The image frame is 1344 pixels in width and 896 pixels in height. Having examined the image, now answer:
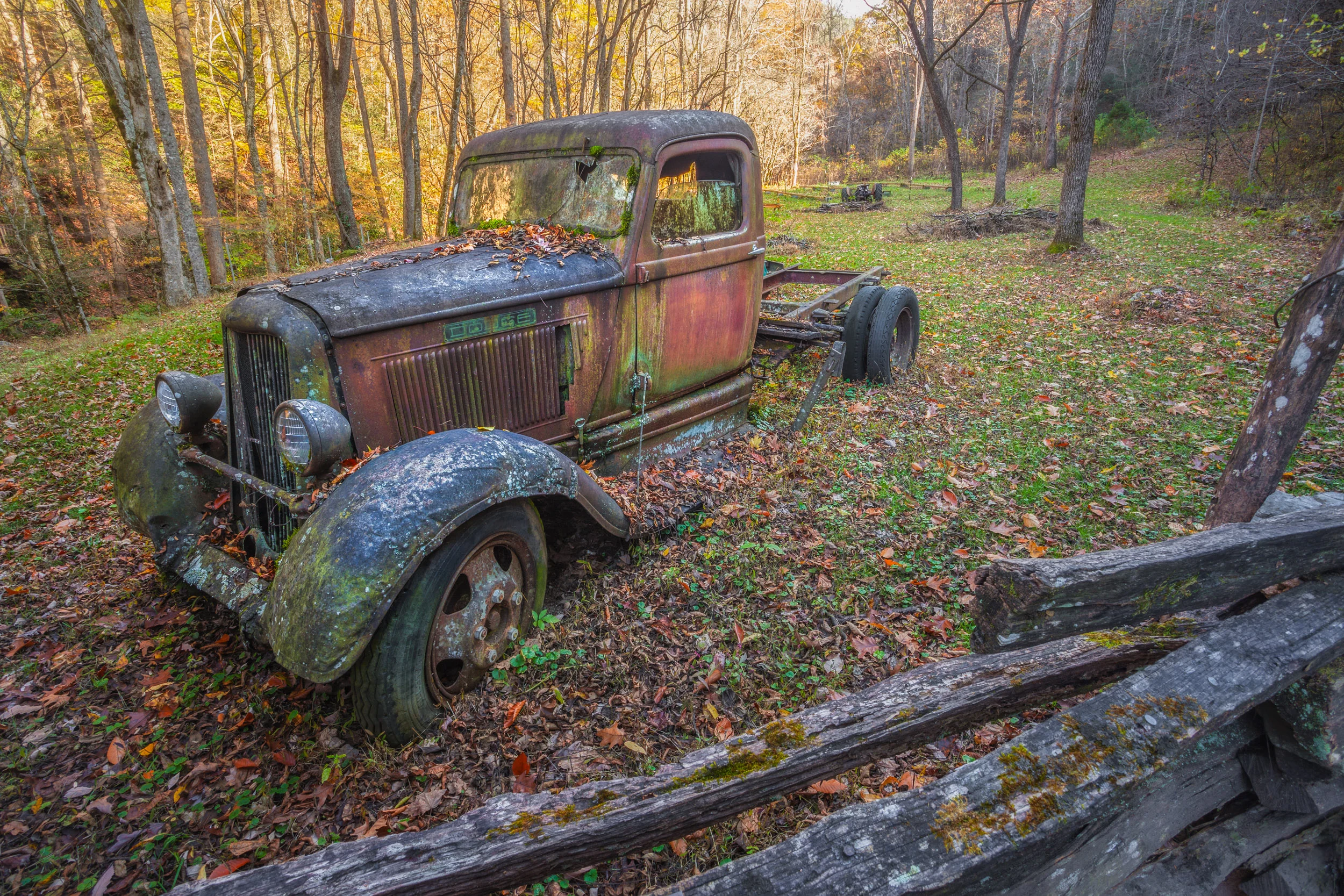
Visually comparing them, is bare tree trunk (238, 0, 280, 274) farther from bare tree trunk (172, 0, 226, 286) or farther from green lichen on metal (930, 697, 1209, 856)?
green lichen on metal (930, 697, 1209, 856)

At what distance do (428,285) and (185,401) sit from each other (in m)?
1.38

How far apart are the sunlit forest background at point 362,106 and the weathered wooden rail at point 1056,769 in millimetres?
11877

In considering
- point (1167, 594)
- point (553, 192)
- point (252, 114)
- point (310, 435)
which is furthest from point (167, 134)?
point (1167, 594)

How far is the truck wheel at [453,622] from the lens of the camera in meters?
2.33

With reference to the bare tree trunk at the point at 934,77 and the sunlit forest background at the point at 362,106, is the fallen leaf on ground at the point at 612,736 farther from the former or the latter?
the bare tree trunk at the point at 934,77

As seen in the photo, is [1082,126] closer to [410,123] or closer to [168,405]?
[168,405]

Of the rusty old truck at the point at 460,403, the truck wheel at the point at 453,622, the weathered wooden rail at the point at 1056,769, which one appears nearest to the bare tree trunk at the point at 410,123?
the rusty old truck at the point at 460,403

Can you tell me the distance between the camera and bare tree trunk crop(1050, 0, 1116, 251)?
1014 cm

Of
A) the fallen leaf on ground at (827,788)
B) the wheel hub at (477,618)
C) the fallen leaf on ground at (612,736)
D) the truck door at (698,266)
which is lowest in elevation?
the fallen leaf on ground at (827,788)

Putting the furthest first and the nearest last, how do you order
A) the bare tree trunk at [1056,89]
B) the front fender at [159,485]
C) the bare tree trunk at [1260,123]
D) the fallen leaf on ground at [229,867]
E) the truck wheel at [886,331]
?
the bare tree trunk at [1056,89], the bare tree trunk at [1260,123], the truck wheel at [886,331], the front fender at [159,485], the fallen leaf on ground at [229,867]

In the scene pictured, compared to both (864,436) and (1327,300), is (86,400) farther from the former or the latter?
(1327,300)

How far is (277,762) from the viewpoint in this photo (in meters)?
2.49

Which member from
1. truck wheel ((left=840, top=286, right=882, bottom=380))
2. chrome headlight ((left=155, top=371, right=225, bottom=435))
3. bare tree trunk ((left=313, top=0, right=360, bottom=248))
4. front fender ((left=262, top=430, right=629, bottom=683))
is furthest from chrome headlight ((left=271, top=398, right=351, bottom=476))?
bare tree trunk ((left=313, top=0, right=360, bottom=248))

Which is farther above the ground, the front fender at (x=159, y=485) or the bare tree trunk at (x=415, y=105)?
the bare tree trunk at (x=415, y=105)
